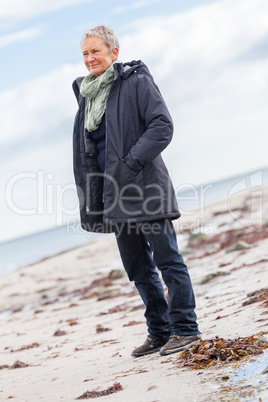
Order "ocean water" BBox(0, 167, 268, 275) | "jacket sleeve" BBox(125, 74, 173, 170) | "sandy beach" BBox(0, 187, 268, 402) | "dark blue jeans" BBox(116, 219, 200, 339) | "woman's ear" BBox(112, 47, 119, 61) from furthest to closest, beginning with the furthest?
"ocean water" BBox(0, 167, 268, 275)
"woman's ear" BBox(112, 47, 119, 61)
"dark blue jeans" BBox(116, 219, 200, 339)
"jacket sleeve" BBox(125, 74, 173, 170)
"sandy beach" BBox(0, 187, 268, 402)

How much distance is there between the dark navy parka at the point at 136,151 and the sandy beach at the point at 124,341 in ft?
3.10

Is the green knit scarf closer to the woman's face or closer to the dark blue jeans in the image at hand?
the woman's face

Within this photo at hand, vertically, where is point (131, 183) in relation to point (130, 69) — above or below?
below

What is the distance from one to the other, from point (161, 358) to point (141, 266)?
2.18 ft

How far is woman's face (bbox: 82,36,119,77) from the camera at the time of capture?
3.74m

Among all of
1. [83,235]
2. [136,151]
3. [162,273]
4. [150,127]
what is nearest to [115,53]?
[150,127]

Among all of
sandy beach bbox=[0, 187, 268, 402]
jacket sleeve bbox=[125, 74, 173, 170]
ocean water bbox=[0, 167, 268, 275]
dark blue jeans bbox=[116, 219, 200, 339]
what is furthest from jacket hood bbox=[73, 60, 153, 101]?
ocean water bbox=[0, 167, 268, 275]

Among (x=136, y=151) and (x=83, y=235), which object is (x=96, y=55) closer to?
(x=136, y=151)

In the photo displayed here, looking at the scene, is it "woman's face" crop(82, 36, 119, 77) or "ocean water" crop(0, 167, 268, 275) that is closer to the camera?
"woman's face" crop(82, 36, 119, 77)

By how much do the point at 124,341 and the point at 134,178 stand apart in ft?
5.50

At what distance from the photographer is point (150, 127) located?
355cm

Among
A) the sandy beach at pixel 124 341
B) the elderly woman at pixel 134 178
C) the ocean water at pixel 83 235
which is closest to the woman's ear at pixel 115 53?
the elderly woman at pixel 134 178

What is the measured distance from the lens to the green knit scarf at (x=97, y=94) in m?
3.73

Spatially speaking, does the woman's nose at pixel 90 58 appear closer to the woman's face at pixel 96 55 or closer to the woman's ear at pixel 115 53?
the woman's face at pixel 96 55
